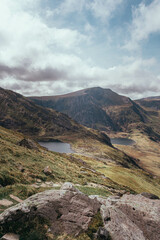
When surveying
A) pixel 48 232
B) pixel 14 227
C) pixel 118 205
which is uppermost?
pixel 14 227

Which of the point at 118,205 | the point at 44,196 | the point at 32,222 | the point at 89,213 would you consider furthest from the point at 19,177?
the point at 118,205

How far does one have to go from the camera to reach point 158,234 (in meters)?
12.6

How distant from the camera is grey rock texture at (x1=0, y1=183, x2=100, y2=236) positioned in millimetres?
10883

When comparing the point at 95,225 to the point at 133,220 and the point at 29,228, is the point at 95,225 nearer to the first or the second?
the point at 133,220

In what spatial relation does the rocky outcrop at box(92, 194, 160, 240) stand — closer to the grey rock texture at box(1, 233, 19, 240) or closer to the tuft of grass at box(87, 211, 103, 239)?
Answer: the tuft of grass at box(87, 211, 103, 239)

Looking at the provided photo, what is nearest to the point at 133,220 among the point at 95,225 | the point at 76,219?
the point at 95,225

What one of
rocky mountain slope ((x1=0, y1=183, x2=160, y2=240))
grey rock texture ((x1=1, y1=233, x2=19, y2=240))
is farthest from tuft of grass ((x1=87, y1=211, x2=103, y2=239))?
grey rock texture ((x1=1, y1=233, x2=19, y2=240))

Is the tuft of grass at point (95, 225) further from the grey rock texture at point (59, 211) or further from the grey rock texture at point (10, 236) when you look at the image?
the grey rock texture at point (10, 236)

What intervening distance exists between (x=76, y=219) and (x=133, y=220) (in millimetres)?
5935

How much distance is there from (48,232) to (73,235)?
195cm

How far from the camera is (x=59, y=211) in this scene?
12414 millimetres

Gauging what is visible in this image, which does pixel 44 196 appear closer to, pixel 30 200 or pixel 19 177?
pixel 30 200

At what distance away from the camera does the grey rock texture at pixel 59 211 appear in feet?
35.7

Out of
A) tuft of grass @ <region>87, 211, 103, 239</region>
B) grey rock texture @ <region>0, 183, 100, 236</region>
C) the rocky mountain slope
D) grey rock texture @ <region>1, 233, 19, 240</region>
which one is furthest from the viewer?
tuft of grass @ <region>87, 211, 103, 239</region>
